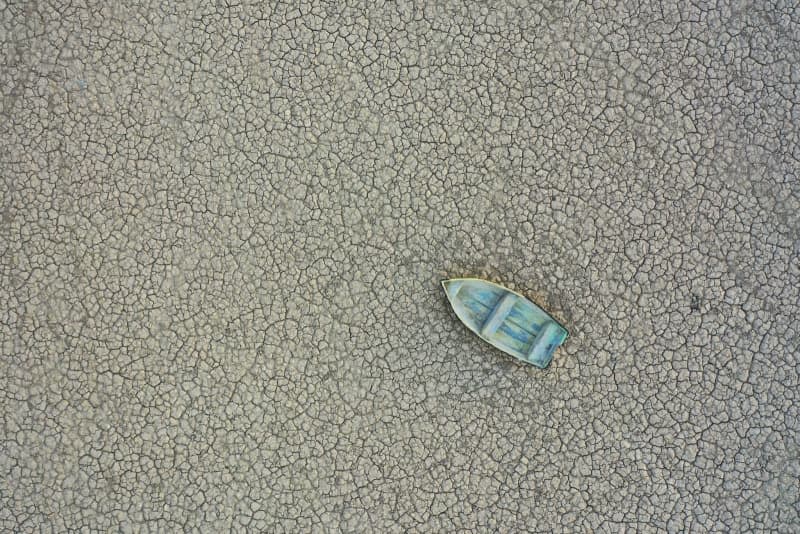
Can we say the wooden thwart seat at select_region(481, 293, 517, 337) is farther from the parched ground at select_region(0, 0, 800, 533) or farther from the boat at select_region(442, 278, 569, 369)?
the parched ground at select_region(0, 0, 800, 533)

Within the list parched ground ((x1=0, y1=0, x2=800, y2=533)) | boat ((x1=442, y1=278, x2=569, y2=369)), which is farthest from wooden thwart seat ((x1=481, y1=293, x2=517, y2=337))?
parched ground ((x1=0, y1=0, x2=800, y2=533))

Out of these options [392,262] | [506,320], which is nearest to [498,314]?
[506,320]

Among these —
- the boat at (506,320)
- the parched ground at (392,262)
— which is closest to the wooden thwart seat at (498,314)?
the boat at (506,320)

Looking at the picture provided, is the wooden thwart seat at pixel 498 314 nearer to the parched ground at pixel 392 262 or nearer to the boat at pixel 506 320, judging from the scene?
the boat at pixel 506 320

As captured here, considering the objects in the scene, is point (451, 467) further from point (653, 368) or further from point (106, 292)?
point (106, 292)

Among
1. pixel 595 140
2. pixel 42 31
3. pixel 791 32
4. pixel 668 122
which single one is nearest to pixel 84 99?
pixel 42 31
